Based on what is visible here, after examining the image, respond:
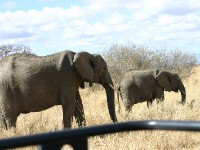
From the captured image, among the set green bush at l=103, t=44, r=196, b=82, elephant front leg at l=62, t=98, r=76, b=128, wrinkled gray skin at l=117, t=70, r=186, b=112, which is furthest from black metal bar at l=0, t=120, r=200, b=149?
green bush at l=103, t=44, r=196, b=82

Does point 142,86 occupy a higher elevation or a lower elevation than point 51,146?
higher

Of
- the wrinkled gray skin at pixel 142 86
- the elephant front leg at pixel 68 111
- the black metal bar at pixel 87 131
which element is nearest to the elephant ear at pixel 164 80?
the wrinkled gray skin at pixel 142 86

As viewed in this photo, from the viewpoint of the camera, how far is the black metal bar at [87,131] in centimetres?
126

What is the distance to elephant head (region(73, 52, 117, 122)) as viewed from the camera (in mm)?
10734

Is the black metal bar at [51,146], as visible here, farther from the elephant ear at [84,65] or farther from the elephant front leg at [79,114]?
the elephant ear at [84,65]

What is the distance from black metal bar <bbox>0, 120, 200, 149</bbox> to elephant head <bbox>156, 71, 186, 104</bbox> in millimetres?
15452

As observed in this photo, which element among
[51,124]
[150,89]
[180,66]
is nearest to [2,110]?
[51,124]

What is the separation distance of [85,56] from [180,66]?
2620cm

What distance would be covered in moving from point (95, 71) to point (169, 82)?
276 inches

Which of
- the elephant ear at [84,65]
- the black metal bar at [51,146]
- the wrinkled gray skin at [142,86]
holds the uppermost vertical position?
the elephant ear at [84,65]

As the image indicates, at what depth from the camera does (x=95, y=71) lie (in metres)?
11.4

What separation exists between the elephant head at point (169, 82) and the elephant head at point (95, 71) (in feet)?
19.3

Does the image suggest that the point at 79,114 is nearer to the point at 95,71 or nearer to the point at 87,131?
the point at 95,71

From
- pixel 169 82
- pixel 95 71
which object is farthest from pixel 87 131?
pixel 169 82
